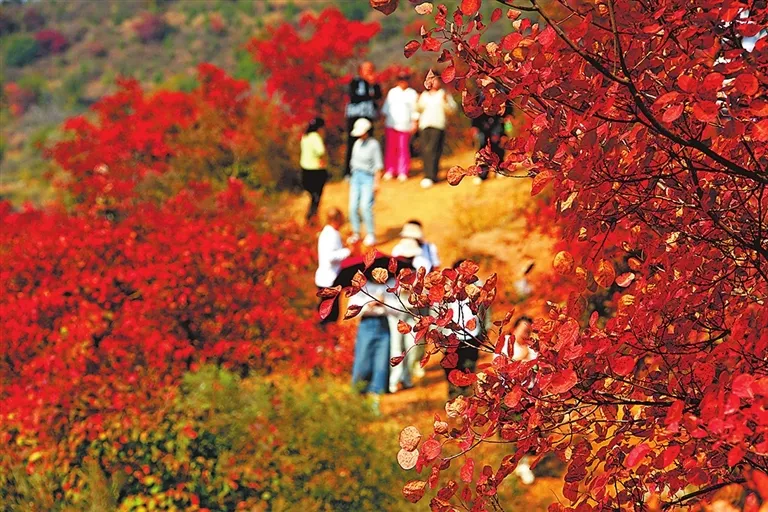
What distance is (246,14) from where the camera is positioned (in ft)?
217

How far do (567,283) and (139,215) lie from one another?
4.02 meters

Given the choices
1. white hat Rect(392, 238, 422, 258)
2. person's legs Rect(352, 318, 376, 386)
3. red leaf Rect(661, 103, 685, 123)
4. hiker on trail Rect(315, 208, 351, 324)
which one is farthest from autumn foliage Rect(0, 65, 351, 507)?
red leaf Rect(661, 103, 685, 123)

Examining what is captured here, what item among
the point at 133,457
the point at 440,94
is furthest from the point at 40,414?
the point at 440,94

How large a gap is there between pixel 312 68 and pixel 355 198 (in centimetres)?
550

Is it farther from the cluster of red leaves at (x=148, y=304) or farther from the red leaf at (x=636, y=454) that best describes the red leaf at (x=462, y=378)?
the cluster of red leaves at (x=148, y=304)

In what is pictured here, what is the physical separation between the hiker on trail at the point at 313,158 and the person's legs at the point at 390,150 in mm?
1963

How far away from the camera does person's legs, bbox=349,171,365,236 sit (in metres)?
11.7

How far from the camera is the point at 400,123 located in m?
14.0

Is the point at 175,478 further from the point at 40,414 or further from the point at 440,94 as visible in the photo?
the point at 440,94

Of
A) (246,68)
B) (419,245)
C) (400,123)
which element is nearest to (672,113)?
(419,245)

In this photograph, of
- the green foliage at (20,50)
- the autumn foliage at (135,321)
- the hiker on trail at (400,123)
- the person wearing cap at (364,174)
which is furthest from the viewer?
the green foliage at (20,50)

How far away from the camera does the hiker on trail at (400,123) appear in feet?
45.1

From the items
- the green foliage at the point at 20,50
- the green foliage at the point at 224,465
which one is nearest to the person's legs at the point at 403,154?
the green foliage at the point at 224,465

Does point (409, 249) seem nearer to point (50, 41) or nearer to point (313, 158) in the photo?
point (313, 158)
